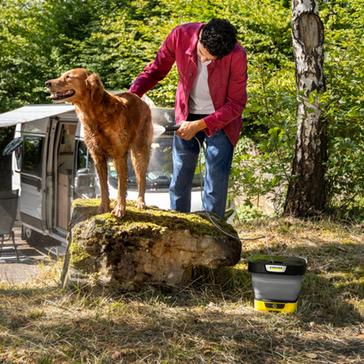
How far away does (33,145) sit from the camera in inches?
450

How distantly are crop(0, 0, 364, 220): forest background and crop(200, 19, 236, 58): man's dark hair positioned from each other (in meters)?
1.99

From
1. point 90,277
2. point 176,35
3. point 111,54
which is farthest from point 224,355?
point 111,54

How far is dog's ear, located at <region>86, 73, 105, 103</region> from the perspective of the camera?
12.3ft

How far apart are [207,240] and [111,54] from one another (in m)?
12.3

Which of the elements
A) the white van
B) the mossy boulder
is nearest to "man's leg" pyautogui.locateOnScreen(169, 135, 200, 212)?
the mossy boulder

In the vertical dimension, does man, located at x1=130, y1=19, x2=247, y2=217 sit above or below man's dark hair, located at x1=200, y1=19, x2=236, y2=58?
below

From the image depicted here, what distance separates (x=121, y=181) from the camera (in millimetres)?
3998

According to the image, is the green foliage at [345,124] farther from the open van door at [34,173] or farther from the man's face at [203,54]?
the open van door at [34,173]

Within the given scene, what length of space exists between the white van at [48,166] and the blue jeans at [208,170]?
12.9 ft

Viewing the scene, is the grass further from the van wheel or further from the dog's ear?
the van wheel

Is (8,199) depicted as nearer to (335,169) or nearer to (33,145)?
(33,145)

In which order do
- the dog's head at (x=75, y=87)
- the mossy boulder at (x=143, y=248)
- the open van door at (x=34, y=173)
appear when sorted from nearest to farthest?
the dog's head at (x=75, y=87) → the mossy boulder at (x=143, y=248) → the open van door at (x=34, y=173)

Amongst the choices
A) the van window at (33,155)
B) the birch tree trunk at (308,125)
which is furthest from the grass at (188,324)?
the van window at (33,155)

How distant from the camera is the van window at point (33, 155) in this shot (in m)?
11.1
